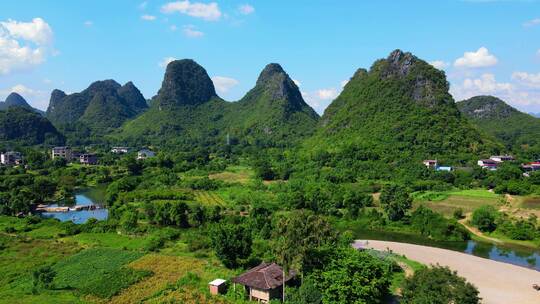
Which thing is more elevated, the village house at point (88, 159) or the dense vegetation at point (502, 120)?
the dense vegetation at point (502, 120)

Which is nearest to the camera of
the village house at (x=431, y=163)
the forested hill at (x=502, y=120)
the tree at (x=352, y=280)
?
the tree at (x=352, y=280)

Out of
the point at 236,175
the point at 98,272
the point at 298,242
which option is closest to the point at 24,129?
the point at 236,175

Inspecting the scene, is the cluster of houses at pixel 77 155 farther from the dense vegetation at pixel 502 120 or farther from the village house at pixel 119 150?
the dense vegetation at pixel 502 120

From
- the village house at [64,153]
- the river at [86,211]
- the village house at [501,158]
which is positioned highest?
the village house at [501,158]

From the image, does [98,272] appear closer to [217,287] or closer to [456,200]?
[217,287]

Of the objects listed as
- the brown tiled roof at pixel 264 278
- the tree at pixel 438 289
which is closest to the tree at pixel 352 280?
the tree at pixel 438 289

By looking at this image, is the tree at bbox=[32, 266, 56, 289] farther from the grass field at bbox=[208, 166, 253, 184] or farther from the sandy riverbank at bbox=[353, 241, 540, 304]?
the grass field at bbox=[208, 166, 253, 184]

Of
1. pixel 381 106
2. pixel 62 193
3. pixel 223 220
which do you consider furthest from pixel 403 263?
pixel 381 106
